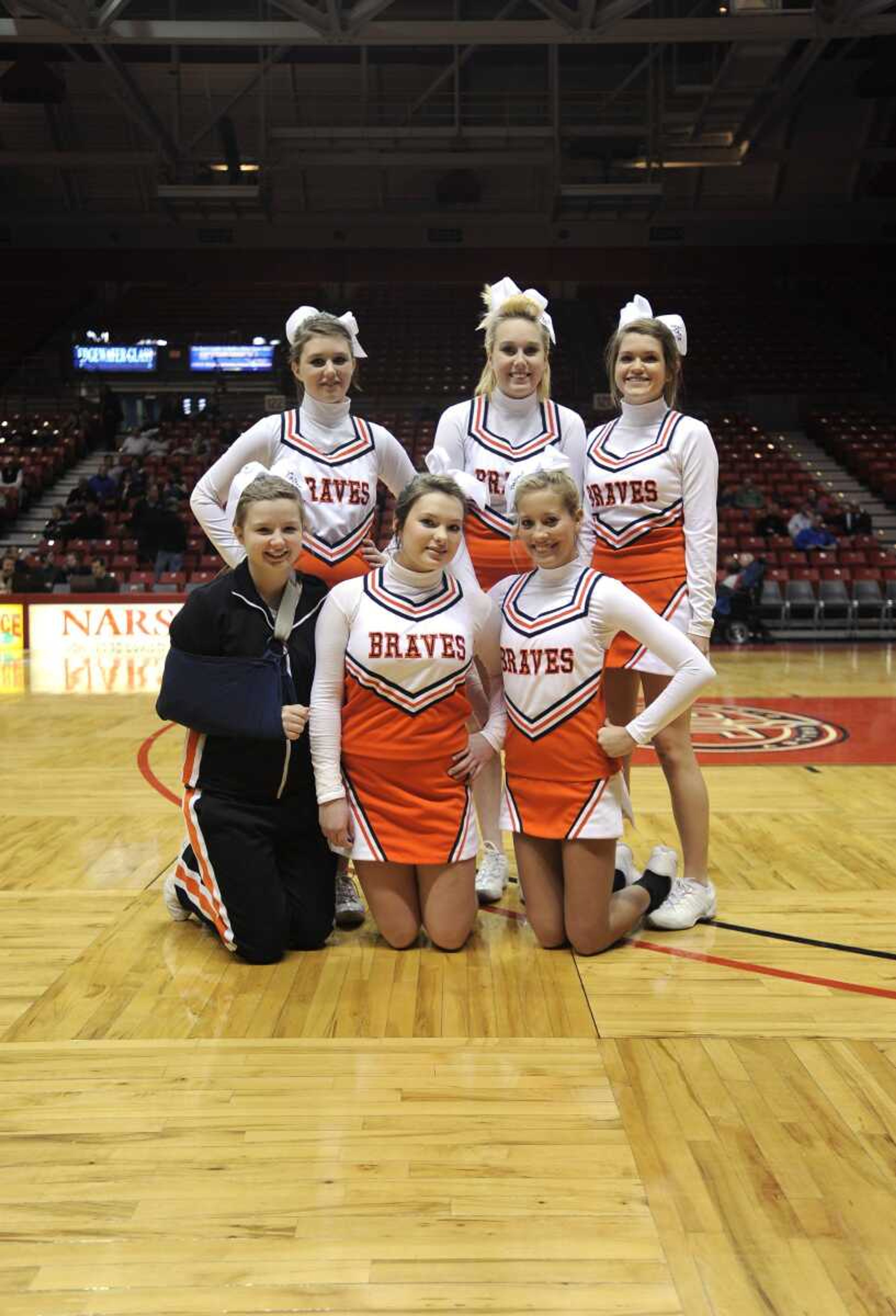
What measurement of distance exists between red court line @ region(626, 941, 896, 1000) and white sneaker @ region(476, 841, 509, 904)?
46 cm

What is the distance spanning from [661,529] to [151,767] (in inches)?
115

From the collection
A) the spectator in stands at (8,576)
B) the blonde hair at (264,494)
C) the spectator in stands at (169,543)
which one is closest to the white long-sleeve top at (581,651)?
the blonde hair at (264,494)

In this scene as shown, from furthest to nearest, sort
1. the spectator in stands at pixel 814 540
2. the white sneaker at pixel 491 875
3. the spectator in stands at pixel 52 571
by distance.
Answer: the spectator in stands at pixel 814 540
the spectator in stands at pixel 52 571
the white sneaker at pixel 491 875

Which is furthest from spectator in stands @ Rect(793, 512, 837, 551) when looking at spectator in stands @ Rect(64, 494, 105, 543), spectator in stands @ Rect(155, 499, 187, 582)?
spectator in stands @ Rect(64, 494, 105, 543)

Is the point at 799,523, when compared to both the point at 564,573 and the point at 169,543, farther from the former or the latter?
the point at 564,573

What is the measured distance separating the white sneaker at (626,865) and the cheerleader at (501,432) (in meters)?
0.34

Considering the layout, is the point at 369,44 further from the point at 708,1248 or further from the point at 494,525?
the point at 708,1248

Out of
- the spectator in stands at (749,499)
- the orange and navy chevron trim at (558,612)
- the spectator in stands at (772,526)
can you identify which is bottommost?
the orange and navy chevron trim at (558,612)

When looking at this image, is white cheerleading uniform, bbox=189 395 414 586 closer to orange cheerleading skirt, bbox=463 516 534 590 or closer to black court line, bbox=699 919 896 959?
orange cheerleading skirt, bbox=463 516 534 590

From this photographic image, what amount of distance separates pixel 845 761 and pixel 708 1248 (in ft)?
13.0

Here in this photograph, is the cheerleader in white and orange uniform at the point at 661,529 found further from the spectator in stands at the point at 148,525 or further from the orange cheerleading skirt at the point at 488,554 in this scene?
the spectator in stands at the point at 148,525

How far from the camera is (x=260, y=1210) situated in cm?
170

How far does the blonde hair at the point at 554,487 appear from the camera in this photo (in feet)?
9.27

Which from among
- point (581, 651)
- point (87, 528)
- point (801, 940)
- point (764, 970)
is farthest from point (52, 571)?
point (764, 970)
